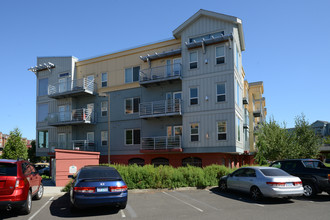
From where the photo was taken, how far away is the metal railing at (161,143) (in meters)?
23.2

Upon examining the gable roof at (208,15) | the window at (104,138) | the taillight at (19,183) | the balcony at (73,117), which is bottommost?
the taillight at (19,183)

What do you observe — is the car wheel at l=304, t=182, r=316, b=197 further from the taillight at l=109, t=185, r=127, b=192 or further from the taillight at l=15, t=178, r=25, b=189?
the taillight at l=15, t=178, r=25, b=189

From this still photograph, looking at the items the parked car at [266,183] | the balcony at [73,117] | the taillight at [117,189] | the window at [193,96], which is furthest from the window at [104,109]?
the taillight at [117,189]

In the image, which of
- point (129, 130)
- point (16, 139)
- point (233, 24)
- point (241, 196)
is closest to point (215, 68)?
point (233, 24)

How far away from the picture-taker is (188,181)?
15609 mm

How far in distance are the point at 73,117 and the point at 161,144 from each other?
406 inches

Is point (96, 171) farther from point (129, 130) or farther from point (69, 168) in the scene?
point (129, 130)

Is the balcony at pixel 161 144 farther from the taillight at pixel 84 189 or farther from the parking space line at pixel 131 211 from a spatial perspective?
the taillight at pixel 84 189

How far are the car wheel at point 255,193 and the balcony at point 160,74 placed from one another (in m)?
13.0

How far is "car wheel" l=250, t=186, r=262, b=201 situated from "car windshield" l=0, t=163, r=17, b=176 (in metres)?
9.21

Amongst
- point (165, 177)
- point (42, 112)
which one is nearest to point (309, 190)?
point (165, 177)

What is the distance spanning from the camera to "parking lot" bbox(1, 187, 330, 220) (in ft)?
30.5

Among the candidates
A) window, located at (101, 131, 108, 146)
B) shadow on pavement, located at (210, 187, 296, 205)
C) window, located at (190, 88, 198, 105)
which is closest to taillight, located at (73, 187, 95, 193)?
shadow on pavement, located at (210, 187, 296, 205)

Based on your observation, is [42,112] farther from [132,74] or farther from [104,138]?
[132,74]
